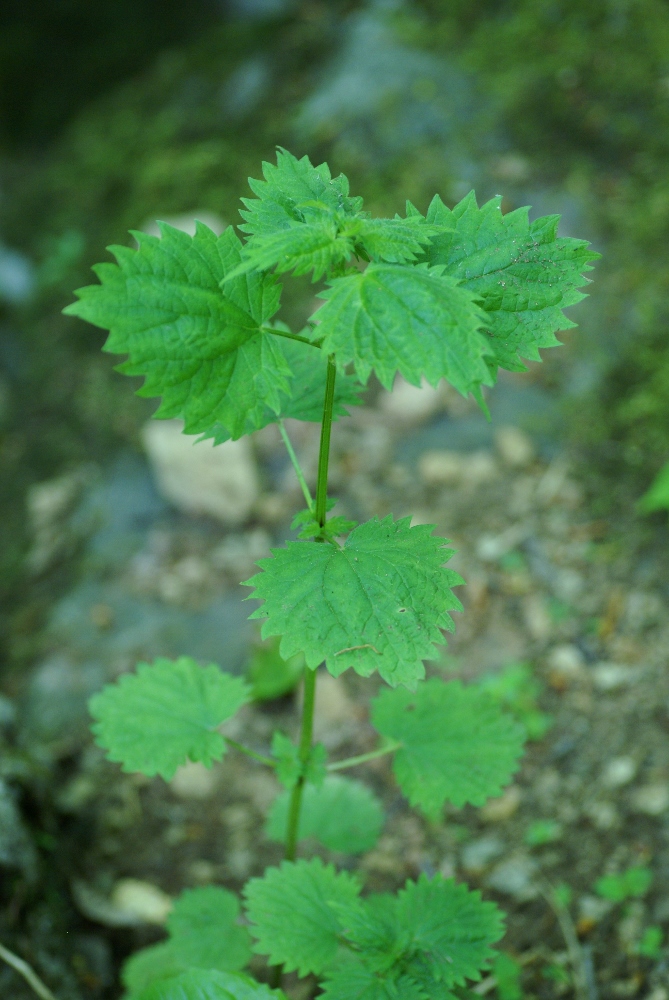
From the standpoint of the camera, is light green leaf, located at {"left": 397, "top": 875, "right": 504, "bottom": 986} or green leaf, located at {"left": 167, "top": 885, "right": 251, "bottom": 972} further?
green leaf, located at {"left": 167, "top": 885, "right": 251, "bottom": 972}

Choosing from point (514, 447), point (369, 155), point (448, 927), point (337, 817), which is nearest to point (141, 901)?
point (337, 817)

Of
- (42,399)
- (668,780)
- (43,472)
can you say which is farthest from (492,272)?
(42,399)

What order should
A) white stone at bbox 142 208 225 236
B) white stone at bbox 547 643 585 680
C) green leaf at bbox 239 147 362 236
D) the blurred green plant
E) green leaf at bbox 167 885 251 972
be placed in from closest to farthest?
green leaf at bbox 239 147 362 236, green leaf at bbox 167 885 251 972, the blurred green plant, white stone at bbox 547 643 585 680, white stone at bbox 142 208 225 236

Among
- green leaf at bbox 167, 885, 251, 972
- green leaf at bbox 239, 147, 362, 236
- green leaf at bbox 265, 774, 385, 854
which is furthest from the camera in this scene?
green leaf at bbox 265, 774, 385, 854

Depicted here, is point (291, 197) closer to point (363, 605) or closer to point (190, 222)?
point (363, 605)

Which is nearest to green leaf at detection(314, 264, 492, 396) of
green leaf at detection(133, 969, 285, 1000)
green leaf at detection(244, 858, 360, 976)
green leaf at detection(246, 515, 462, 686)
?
green leaf at detection(246, 515, 462, 686)

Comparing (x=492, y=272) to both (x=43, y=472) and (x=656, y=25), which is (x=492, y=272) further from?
(x=656, y=25)

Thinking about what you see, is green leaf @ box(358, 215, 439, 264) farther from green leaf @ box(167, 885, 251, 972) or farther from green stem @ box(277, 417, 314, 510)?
green leaf @ box(167, 885, 251, 972)

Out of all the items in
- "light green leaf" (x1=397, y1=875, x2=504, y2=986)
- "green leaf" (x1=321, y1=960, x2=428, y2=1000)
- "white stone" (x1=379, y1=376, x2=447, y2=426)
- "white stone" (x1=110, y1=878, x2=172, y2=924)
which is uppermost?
"white stone" (x1=379, y1=376, x2=447, y2=426)
